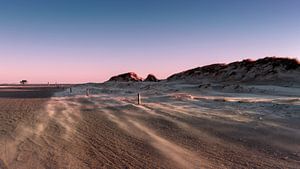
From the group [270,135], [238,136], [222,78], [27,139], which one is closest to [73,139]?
[27,139]

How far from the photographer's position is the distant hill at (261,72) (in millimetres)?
40281

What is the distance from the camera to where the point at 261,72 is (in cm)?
4575

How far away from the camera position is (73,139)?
963 cm

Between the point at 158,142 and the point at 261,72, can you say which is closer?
the point at 158,142

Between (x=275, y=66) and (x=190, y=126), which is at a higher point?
(x=275, y=66)

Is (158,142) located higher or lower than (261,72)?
lower

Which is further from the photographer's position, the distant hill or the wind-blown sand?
the distant hill

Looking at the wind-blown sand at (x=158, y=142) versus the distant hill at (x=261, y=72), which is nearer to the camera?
the wind-blown sand at (x=158, y=142)

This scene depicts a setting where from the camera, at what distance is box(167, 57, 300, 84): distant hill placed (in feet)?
132

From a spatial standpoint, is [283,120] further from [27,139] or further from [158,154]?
[27,139]

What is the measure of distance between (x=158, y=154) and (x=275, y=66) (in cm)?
4229

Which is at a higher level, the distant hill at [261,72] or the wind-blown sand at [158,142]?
the distant hill at [261,72]

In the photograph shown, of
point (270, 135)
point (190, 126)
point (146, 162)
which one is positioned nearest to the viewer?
point (146, 162)

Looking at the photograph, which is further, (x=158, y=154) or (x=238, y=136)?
(x=238, y=136)
